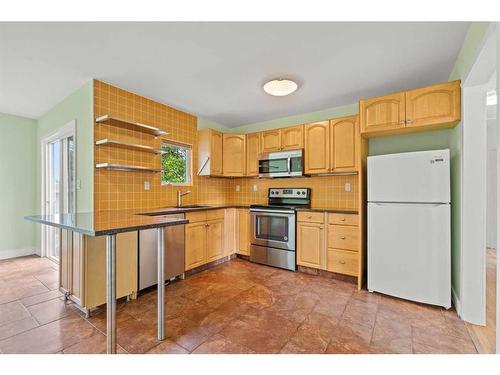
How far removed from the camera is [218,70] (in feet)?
8.19

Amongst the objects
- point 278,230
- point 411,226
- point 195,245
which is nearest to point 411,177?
point 411,226

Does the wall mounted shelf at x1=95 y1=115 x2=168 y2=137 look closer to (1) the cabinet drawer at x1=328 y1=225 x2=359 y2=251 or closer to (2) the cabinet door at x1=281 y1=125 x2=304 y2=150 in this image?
(2) the cabinet door at x1=281 y1=125 x2=304 y2=150

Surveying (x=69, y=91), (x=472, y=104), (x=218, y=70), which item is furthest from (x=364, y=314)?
(x=69, y=91)

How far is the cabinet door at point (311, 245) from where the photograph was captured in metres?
3.18

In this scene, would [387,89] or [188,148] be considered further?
[188,148]

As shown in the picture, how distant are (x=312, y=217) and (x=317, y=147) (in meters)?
1.01

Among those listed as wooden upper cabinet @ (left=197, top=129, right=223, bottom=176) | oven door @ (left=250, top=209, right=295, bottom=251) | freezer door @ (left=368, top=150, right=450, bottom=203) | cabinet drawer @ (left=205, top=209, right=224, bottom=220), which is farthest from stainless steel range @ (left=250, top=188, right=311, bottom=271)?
freezer door @ (left=368, top=150, right=450, bottom=203)

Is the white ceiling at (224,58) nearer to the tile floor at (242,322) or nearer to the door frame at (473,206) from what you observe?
the door frame at (473,206)

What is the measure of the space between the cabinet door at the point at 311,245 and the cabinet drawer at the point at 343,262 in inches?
4.1

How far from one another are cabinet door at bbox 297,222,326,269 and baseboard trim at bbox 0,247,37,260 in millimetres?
4615

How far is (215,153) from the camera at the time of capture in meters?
3.99

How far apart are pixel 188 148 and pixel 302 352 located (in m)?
3.20
